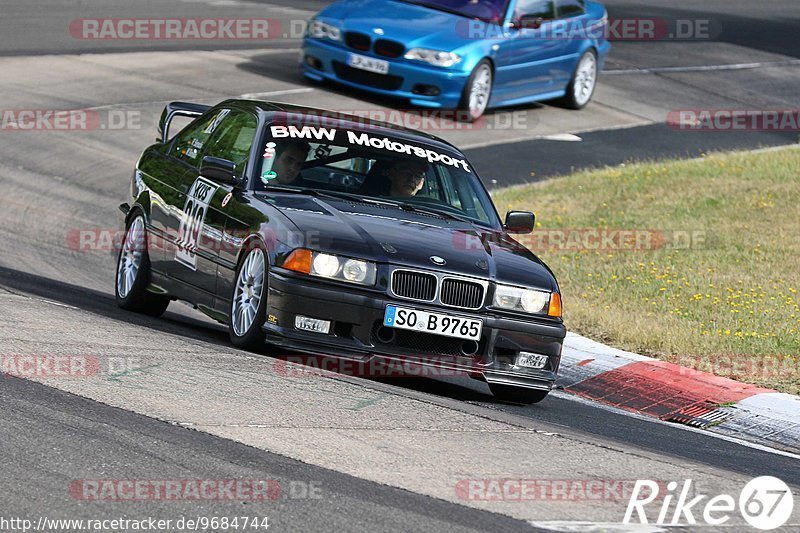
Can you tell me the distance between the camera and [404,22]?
62.7 feet

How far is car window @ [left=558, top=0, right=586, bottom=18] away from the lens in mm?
21156

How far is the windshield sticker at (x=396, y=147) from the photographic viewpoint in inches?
377

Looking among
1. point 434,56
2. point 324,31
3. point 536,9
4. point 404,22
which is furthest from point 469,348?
point 536,9

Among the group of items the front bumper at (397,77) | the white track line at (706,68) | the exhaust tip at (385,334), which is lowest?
the white track line at (706,68)

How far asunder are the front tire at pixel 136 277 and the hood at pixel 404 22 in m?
8.75

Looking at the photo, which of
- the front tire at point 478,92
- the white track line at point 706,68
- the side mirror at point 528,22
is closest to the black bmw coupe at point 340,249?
the front tire at point 478,92

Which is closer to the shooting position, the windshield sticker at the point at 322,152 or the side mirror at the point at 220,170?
the side mirror at the point at 220,170

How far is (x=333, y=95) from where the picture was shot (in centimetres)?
1953

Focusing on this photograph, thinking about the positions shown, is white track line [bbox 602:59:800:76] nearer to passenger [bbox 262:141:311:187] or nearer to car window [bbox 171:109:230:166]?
car window [bbox 171:109:230:166]

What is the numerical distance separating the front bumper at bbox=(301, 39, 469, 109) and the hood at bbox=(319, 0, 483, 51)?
0.31 metres

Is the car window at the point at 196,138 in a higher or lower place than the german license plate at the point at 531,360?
higher

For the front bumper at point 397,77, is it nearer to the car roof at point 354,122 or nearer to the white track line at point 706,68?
the white track line at point 706,68

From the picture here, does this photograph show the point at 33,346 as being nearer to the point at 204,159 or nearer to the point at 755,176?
the point at 204,159

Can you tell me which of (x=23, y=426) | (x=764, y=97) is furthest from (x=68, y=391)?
(x=764, y=97)
